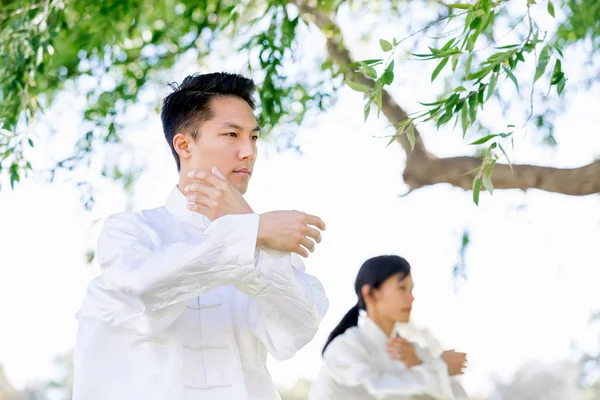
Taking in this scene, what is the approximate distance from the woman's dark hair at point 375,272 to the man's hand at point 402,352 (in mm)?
224

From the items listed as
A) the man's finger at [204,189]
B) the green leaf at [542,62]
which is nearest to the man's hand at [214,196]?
the man's finger at [204,189]

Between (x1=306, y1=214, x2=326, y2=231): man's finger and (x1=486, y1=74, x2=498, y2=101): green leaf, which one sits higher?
(x1=486, y1=74, x2=498, y2=101): green leaf

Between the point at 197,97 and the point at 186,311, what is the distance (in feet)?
1.63

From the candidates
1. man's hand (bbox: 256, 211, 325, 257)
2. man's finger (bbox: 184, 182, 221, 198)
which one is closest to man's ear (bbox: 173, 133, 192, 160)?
man's finger (bbox: 184, 182, 221, 198)

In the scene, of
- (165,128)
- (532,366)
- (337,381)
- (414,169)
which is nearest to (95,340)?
(165,128)

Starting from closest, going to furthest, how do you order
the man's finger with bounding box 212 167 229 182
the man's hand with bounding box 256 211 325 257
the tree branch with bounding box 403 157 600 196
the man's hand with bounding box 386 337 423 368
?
the man's hand with bounding box 256 211 325 257
the man's finger with bounding box 212 167 229 182
the man's hand with bounding box 386 337 423 368
the tree branch with bounding box 403 157 600 196

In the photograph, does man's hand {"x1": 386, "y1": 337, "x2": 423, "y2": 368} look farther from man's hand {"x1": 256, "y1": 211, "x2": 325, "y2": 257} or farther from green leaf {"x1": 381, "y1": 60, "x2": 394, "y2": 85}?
man's hand {"x1": 256, "y1": 211, "x2": 325, "y2": 257}

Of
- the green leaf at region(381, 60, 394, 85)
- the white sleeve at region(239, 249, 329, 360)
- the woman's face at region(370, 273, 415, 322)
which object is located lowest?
the white sleeve at region(239, 249, 329, 360)

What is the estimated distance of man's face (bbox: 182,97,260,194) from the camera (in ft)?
7.36

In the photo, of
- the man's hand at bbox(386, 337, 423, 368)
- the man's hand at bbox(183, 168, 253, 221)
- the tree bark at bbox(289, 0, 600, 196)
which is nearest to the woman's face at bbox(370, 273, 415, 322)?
the man's hand at bbox(386, 337, 423, 368)

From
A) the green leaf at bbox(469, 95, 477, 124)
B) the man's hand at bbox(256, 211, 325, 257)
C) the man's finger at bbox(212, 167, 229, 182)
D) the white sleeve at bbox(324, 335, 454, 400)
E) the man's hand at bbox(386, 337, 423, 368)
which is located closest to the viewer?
the man's hand at bbox(256, 211, 325, 257)

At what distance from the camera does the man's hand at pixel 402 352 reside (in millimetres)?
4359

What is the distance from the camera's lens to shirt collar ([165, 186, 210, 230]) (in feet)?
7.65

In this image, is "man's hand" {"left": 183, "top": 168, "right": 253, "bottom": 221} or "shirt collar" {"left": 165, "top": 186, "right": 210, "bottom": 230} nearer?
"man's hand" {"left": 183, "top": 168, "right": 253, "bottom": 221}
